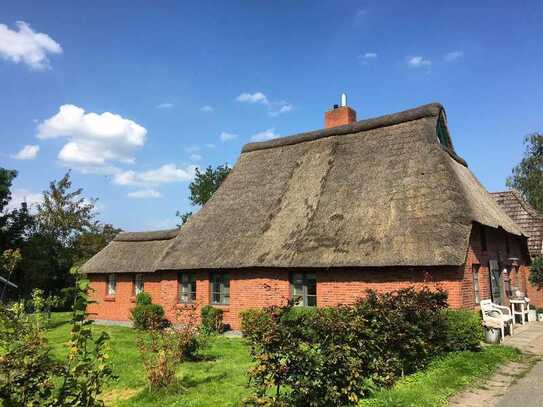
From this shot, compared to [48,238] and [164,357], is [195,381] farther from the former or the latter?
[48,238]

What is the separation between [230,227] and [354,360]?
12.7 meters

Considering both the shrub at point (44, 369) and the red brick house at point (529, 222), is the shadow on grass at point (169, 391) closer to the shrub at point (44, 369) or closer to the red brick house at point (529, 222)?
the shrub at point (44, 369)

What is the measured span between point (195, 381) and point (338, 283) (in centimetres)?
670

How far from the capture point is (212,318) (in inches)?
671

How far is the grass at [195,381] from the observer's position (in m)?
8.32

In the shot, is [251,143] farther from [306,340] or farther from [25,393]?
[25,393]

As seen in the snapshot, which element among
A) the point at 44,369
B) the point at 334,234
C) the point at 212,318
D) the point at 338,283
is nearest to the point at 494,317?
the point at 338,283

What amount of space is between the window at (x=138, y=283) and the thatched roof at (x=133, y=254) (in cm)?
54

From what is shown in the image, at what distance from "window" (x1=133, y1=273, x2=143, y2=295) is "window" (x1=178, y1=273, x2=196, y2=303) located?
10.3 ft

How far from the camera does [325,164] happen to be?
1908cm

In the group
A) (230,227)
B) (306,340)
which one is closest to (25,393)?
(306,340)

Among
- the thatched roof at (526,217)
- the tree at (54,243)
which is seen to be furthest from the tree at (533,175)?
the tree at (54,243)

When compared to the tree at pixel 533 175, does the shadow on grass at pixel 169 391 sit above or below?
below

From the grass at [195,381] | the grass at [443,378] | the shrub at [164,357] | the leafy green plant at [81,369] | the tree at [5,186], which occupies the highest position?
the tree at [5,186]
